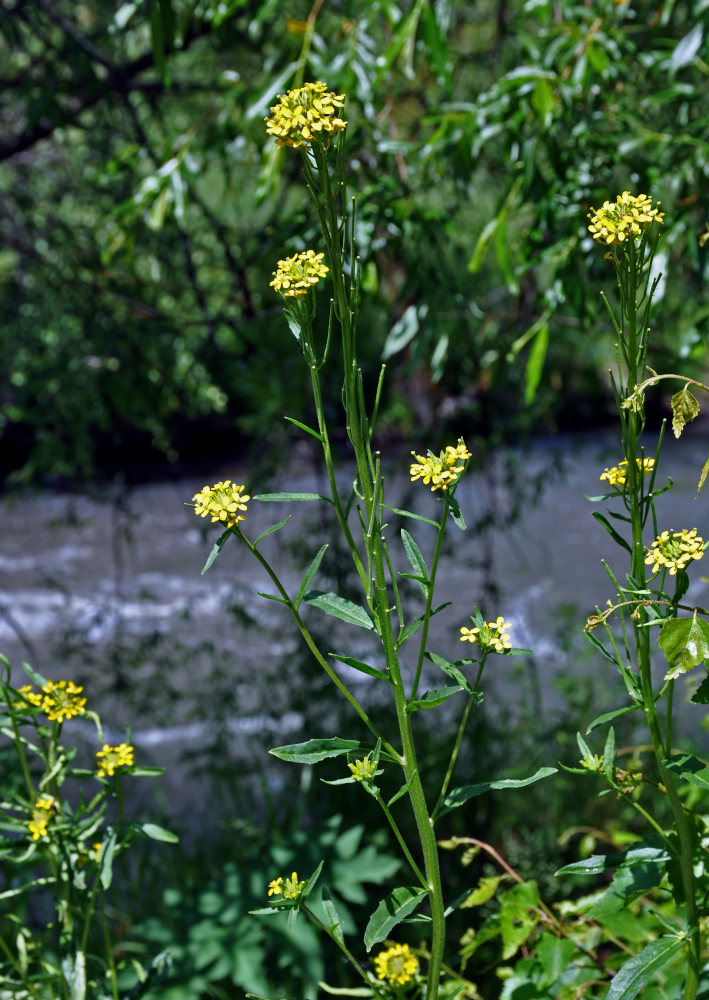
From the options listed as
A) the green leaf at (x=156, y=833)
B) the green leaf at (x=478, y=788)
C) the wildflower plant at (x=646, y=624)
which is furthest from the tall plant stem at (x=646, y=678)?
the green leaf at (x=156, y=833)

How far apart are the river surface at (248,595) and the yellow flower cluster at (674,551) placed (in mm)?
1685

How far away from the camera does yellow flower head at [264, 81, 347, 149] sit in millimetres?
835

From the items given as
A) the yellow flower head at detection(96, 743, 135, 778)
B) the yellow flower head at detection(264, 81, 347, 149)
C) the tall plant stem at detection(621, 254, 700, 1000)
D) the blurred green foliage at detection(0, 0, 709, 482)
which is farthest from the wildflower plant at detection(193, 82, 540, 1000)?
the blurred green foliage at detection(0, 0, 709, 482)

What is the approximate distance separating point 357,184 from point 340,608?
164 cm

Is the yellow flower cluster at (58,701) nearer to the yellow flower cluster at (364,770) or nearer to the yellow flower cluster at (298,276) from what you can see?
the yellow flower cluster at (364,770)

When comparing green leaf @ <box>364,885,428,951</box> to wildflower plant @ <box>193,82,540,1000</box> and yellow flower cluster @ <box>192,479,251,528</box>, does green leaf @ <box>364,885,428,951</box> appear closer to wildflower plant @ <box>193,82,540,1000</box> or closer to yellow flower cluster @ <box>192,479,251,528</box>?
wildflower plant @ <box>193,82,540,1000</box>

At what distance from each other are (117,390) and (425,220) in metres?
1.30

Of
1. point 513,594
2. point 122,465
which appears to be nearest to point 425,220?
point 513,594

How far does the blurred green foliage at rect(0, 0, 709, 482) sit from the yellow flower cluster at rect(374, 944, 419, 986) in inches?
42.5

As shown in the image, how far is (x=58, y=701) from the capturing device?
44.0 inches

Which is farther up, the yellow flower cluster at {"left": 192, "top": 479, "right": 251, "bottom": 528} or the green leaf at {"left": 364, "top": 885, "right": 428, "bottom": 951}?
the yellow flower cluster at {"left": 192, "top": 479, "right": 251, "bottom": 528}

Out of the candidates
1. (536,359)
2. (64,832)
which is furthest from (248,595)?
(64,832)

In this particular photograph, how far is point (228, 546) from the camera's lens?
497 centimetres

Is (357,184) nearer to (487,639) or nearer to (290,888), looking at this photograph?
(487,639)
